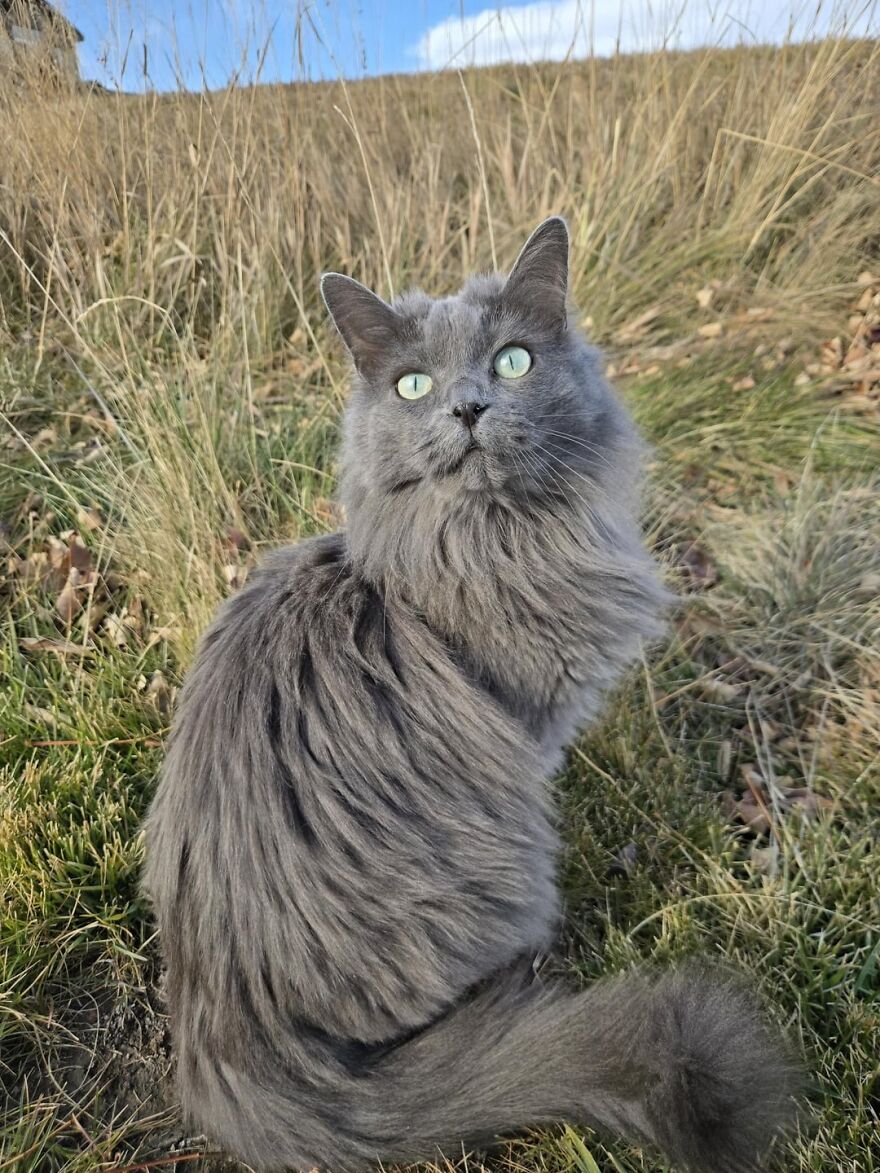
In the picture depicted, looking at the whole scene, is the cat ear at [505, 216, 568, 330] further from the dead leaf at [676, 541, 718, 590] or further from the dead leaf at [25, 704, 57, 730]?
the dead leaf at [25, 704, 57, 730]

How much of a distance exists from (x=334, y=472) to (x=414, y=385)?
1405 millimetres

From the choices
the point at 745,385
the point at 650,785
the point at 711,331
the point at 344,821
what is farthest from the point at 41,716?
the point at 711,331

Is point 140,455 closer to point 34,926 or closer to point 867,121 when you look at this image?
point 34,926

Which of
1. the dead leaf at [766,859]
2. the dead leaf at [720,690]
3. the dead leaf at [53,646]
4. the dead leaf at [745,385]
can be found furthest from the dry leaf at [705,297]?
the dead leaf at [53,646]

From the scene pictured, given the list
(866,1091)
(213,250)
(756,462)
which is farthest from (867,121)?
(866,1091)

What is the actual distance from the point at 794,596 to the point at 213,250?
9.87 feet

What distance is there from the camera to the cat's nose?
1.41m

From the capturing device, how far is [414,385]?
5.07 feet

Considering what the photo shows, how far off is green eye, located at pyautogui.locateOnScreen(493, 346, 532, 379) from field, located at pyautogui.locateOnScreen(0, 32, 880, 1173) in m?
1.11

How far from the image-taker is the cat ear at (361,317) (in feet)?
4.99

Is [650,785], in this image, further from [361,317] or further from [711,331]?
[711,331]

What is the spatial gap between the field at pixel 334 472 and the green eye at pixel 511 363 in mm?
1107

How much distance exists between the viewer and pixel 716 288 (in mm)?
3703

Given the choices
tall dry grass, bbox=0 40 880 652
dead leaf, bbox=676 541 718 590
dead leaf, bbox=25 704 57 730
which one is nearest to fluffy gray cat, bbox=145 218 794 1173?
dead leaf, bbox=25 704 57 730
